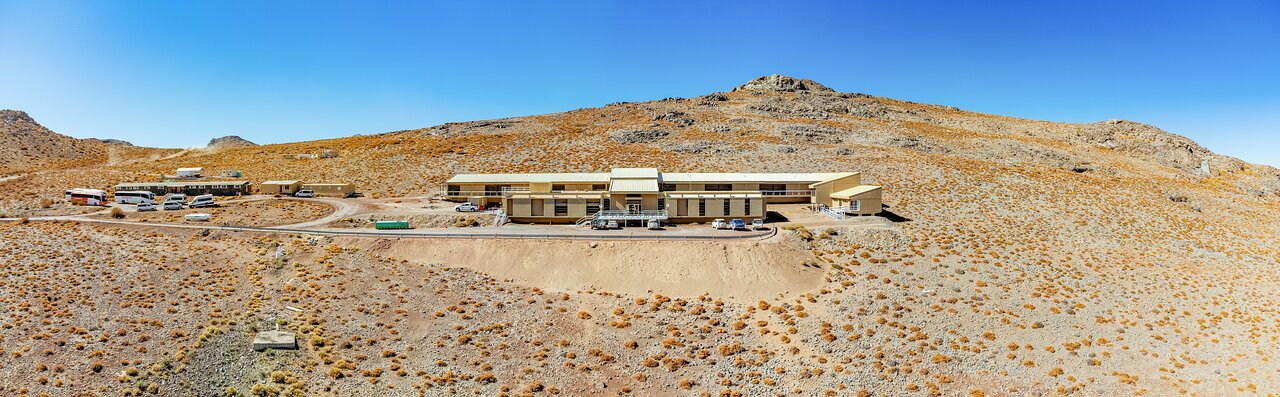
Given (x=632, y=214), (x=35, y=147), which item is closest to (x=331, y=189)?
(x=632, y=214)

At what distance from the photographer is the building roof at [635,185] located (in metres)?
42.5

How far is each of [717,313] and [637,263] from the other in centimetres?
643

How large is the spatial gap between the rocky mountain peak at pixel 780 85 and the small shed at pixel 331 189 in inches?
3769

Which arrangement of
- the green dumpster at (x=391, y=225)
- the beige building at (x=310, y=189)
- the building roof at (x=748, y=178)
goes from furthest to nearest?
the beige building at (x=310, y=189), the building roof at (x=748, y=178), the green dumpster at (x=391, y=225)

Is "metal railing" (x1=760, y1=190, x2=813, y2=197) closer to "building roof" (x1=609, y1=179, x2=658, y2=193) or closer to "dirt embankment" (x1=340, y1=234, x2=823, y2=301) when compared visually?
"building roof" (x1=609, y1=179, x2=658, y2=193)

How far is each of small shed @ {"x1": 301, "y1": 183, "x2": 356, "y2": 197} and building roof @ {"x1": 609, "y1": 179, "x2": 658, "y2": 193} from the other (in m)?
30.3

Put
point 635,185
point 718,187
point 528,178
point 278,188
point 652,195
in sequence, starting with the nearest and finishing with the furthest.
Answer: point 652,195
point 635,185
point 528,178
point 718,187
point 278,188

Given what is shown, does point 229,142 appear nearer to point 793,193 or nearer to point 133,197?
point 133,197

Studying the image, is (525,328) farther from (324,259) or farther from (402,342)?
(324,259)

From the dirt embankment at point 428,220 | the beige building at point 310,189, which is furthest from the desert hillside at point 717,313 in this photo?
the beige building at point 310,189

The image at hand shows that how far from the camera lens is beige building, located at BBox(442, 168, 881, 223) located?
136 feet

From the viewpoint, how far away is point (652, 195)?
42406mm

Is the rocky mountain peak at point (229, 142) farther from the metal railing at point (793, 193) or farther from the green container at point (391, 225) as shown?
the metal railing at point (793, 193)

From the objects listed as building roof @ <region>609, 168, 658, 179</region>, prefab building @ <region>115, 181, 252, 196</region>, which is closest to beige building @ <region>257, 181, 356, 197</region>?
prefab building @ <region>115, 181, 252, 196</region>
